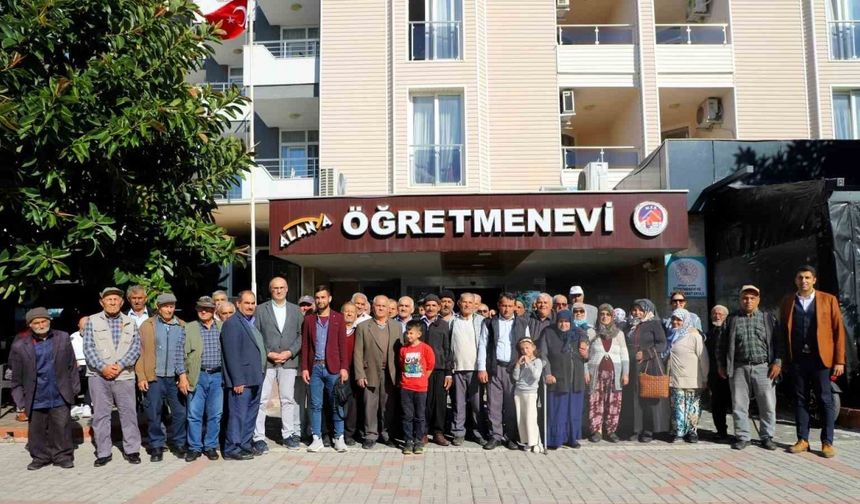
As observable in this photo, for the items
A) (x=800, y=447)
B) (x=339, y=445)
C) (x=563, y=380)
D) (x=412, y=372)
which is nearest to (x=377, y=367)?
(x=412, y=372)

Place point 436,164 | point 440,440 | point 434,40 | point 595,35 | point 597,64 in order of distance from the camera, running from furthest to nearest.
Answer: point 595,35 → point 597,64 → point 434,40 → point 436,164 → point 440,440

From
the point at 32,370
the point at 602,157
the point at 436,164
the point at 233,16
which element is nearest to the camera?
the point at 32,370

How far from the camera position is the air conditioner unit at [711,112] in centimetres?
1695

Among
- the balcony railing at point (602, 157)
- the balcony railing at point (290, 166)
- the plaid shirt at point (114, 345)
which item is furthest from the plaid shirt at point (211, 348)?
the balcony railing at point (602, 157)

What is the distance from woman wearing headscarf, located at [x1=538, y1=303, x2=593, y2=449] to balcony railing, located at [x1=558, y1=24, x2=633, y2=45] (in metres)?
11.2

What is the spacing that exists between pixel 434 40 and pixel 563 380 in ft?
35.9

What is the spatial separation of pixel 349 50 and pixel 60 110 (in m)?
10.2

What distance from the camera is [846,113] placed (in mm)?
16656

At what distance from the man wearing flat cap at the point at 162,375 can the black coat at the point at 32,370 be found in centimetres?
70

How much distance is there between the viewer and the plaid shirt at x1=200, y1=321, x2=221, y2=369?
768 cm

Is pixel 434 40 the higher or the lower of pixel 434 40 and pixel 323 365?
the higher

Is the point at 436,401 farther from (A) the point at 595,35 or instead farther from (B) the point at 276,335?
(A) the point at 595,35

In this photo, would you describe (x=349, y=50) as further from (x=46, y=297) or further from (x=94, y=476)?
(x=94, y=476)

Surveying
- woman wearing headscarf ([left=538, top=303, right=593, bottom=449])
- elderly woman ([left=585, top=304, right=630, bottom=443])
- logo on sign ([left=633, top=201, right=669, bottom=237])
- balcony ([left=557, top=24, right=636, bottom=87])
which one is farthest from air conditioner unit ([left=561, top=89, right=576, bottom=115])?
woman wearing headscarf ([left=538, top=303, right=593, bottom=449])
